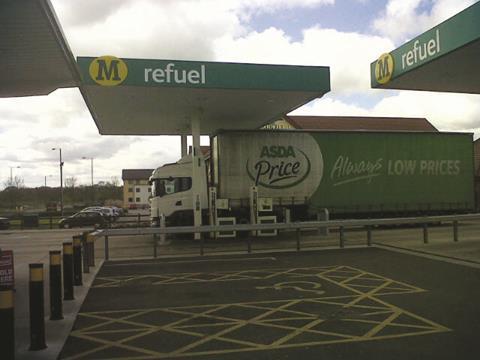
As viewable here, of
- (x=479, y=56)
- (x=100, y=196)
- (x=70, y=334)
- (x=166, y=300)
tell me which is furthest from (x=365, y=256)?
(x=100, y=196)

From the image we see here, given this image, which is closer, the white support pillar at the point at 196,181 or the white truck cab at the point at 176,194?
the white support pillar at the point at 196,181

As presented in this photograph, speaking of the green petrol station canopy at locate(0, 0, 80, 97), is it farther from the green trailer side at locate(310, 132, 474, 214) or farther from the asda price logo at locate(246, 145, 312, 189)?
the green trailer side at locate(310, 132, 474, 214)

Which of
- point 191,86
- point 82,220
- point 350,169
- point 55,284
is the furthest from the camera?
point 82,220

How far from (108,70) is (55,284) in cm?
1008

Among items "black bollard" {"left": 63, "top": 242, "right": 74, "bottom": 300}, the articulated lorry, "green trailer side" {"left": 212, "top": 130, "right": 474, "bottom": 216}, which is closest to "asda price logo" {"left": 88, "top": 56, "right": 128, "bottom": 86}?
the articulated lorry

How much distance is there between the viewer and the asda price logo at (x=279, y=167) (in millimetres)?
21734

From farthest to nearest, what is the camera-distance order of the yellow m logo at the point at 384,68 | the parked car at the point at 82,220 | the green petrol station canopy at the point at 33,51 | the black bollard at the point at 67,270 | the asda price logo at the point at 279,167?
1. the parked car at the point at 82,220
2. the asda price logo at the point at 279,167
3. the yellow m logo at the point at 384,68
4. the black bollard at the point at 67,270
5. the green petrol station canopy at the point at 33,51

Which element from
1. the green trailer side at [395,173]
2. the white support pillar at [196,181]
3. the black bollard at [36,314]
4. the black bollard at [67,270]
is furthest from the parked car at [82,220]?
the black bollard at [36,314]

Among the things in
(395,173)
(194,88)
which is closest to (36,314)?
(194,88)

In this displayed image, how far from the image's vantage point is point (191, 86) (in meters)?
16.4

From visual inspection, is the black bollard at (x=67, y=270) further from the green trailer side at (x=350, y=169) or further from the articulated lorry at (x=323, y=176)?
the green trailer side at (x=350, y=169)

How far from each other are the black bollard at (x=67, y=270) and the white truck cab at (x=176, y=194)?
484 inches

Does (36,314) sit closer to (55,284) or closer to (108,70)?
(55,284)

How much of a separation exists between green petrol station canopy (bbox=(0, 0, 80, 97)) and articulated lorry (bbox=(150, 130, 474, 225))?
900 centimetres
